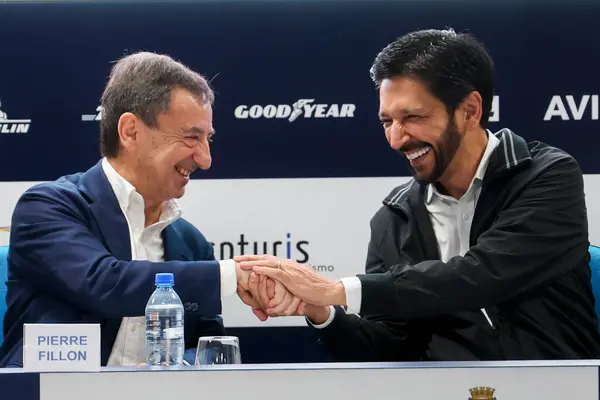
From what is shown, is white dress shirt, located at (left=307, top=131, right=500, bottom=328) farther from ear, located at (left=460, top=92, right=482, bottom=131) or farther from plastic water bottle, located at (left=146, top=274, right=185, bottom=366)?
plastic water bottle, located at (left=146, top=274, right=185, bottom=366)

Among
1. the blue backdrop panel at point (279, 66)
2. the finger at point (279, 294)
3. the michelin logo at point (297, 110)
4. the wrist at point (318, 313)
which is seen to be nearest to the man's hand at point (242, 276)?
the finger at point (279, 294)

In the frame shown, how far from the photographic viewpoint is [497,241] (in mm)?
2598

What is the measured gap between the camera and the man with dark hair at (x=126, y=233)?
8.00 ft

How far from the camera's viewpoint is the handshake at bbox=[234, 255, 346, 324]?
2695 mm

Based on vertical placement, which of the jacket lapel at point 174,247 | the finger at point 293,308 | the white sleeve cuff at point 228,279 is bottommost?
the finger at point 293,308

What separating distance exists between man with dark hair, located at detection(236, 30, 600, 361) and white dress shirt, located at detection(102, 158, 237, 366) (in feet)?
0.59

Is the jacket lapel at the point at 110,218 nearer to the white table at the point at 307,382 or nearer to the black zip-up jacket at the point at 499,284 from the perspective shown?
the black zip-up jacket at the point at 499,284

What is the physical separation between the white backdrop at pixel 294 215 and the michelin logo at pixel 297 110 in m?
0.25

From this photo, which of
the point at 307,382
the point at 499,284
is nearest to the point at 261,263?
the point at 499,284

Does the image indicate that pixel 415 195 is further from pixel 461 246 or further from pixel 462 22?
pixel 462 22

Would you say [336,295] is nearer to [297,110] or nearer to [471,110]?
[471,110]

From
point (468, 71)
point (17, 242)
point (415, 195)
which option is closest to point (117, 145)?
point (17, 242)

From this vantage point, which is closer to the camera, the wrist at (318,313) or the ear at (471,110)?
the wrist at (318,313)

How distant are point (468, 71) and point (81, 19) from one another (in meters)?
1.53
